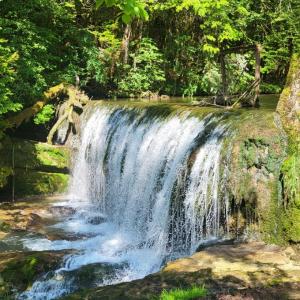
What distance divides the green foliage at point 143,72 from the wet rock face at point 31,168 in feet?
20.1

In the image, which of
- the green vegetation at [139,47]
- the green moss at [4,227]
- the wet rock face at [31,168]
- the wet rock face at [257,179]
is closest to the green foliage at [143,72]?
the green vegetation at [139,47]

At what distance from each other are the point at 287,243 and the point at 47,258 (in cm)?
410

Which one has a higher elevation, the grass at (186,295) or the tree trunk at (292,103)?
the tree trunk at (292,103)

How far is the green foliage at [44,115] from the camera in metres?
14.8

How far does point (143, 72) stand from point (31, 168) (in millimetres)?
7953

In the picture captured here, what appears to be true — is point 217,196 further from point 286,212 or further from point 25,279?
point 25,279

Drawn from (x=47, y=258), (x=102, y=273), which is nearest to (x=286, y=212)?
(x=102, y=273)

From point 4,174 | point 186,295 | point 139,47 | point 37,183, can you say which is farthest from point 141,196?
point 139,47

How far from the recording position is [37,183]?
13.9 metres

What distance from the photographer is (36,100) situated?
14938 mm

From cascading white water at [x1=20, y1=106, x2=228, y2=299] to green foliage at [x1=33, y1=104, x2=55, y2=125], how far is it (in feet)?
5.23

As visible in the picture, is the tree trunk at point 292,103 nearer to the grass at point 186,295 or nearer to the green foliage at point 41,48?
the grass at point 186,295

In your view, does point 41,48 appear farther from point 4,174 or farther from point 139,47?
point 139,47

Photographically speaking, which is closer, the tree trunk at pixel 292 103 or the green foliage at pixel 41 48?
the tree trunk at pixel 292 103
